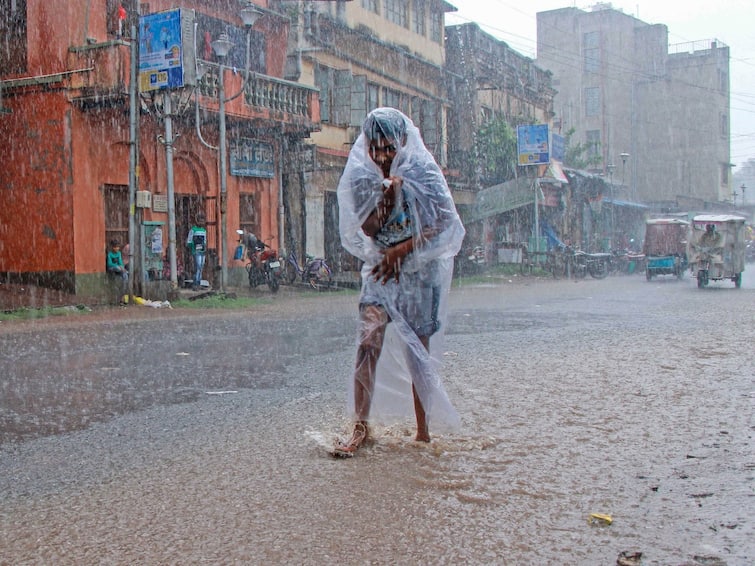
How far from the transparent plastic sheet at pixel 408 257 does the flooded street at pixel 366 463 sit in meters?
0.28

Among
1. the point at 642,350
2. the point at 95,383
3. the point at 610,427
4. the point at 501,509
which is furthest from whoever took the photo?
the point at 642,350

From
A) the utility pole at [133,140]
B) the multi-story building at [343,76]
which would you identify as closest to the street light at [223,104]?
the utility pole at [133,140]

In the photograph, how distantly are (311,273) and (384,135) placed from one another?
644 inches

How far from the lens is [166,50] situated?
1541cm

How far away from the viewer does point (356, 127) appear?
82.9 ft

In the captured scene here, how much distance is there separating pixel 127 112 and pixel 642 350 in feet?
41.1

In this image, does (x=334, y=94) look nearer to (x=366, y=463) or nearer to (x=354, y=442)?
(x=354, y=442)

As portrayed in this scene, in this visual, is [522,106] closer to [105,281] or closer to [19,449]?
[105,281]

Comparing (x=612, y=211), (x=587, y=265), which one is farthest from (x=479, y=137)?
(x=612, y=211)

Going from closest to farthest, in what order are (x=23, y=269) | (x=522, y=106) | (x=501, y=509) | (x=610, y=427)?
(x=501, y=509) < (x=610, y=427) < (x=23, y=269) < (x=522, y=106)

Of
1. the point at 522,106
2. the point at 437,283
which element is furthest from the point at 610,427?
the point at 522,106

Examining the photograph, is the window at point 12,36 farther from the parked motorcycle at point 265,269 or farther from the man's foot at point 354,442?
the man's foot at point 354,442

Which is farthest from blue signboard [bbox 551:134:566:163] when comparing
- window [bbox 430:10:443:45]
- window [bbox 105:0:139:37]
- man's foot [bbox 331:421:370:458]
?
man's foot [bbox 331:421:370:458]

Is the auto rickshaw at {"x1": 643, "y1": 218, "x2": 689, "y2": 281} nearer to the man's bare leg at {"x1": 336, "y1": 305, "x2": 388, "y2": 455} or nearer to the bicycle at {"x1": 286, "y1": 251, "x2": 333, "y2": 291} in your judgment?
the bicycle at {"x1": 286, "y1": 251, "x2": 333, "y2": 291}
